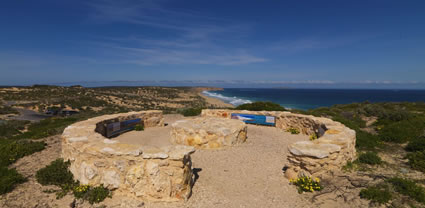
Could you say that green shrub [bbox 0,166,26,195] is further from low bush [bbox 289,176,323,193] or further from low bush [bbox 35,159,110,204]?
low bush [bbox 289,176,323,193]

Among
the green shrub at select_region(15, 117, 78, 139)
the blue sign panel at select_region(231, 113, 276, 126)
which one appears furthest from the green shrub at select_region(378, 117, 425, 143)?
the green shrub at select_region(15, 117, 78, 139)

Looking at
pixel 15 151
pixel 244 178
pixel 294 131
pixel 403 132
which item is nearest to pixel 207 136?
pixel 244 178

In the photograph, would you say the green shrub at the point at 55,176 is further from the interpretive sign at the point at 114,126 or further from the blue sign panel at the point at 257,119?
the blue sign panel at the point at 257,119

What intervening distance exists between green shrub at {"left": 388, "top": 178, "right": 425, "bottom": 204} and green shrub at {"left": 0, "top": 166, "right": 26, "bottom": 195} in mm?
10375

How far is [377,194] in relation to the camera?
15.7 feet

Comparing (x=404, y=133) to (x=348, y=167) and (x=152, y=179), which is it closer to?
(x=348, y=167)

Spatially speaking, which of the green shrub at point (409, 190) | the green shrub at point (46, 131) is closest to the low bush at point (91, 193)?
the green shrub at point (409, 190)

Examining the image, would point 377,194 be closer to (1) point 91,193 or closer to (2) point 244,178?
(2) point 244,178

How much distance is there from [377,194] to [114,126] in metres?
12.8

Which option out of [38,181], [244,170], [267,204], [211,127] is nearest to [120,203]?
[38,181]

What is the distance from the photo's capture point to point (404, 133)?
10578 mm

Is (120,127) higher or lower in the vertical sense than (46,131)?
higher

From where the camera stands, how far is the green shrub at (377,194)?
15.3 ft

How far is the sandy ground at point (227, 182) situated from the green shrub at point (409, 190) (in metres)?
2.29
